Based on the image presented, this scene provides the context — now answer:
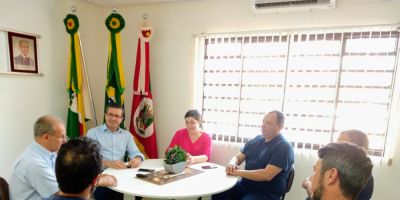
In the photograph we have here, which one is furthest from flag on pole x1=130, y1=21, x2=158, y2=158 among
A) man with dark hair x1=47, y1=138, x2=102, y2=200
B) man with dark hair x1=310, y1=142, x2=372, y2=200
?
man with dark hair x1=310, y1=142, x2=372, y2=200

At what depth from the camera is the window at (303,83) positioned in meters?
2.27

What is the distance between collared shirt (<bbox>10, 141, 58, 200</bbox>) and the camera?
138 centimetres

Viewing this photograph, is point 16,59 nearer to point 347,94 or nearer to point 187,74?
point 187,74

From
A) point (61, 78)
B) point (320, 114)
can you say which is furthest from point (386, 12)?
point (61, 78)

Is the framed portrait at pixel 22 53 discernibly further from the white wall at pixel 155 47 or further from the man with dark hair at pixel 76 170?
the man with dark hair at pixel 76 170

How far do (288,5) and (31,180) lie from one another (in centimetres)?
251

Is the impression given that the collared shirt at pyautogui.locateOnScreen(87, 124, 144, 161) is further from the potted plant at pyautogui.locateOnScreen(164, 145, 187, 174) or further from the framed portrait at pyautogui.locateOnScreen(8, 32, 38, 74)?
the framed portrait at pyautogui.locateOnScreen(8, 32, 38, 74)

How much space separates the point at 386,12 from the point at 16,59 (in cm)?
349

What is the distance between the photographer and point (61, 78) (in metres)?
2.77

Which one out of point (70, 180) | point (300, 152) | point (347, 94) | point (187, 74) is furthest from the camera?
point (187, 74)

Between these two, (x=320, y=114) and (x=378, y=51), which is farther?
(x=320, y=114)

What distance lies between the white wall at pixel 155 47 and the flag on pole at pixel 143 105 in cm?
22

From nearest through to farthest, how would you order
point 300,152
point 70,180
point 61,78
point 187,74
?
point 70,180 < point 300,152 < point 61,78 < point 187,74

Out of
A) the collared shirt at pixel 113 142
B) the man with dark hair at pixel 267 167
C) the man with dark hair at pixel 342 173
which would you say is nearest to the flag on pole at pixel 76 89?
the collared shirt at pixel 113 142
